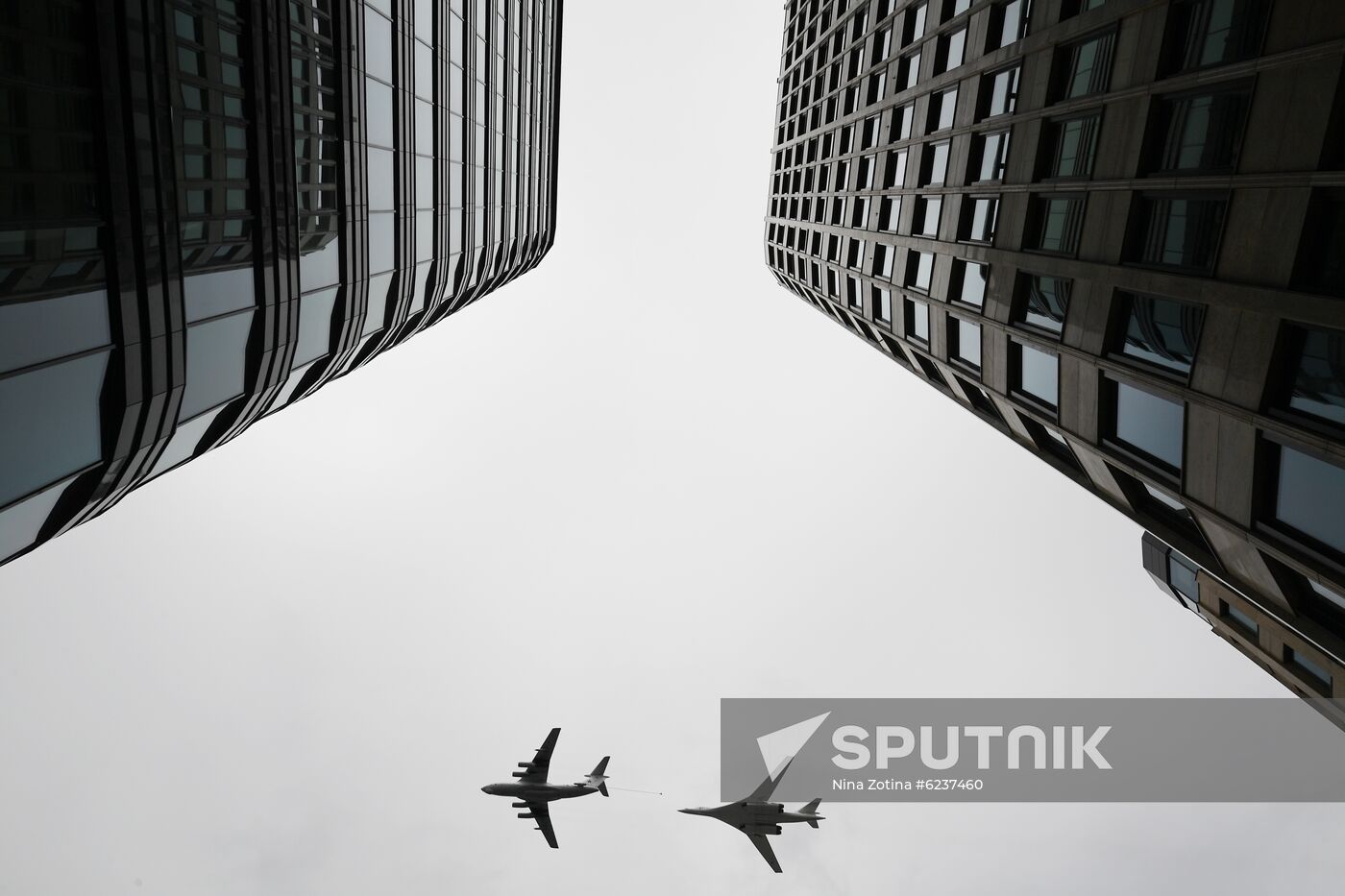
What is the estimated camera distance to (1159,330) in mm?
12766

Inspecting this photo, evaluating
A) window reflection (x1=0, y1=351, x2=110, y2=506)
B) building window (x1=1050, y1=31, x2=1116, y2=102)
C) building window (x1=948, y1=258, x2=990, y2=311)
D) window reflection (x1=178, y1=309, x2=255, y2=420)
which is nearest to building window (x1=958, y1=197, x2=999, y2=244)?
building window (x1=948, y1=258, x2=990, y2=311)

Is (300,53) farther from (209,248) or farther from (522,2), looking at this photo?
(522,2)

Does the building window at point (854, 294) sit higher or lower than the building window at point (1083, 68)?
lower

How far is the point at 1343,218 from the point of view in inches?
369

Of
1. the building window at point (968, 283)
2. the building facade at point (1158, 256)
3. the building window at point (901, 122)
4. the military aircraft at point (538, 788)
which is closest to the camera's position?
the building facade at point (1158, 256)

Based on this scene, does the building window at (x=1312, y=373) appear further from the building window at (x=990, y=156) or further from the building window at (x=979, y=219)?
the building window at (x=990, y=156)

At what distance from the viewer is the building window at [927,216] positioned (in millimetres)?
22609

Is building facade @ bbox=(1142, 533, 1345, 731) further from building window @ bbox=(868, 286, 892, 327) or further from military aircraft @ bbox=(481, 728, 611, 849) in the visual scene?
military aircraft @ bbox=(481, 728, 611, 849)

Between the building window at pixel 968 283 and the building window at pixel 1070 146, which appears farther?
the building window at pixel 968 283

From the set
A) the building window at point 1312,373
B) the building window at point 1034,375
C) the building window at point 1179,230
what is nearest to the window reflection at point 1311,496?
the building window at point 1312,373

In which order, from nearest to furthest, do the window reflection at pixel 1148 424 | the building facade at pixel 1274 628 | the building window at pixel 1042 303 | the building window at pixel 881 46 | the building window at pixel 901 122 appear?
the building facade at pixel 1274 628, the window reflection at pixel 1148 424, the building window at pixel 1042 303, the building window at pixel 901 122, the building window at pixel 881 46

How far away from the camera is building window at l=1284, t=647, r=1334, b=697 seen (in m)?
14.1

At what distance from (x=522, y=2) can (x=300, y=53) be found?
27.0 metres

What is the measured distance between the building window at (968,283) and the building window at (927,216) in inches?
92.0
